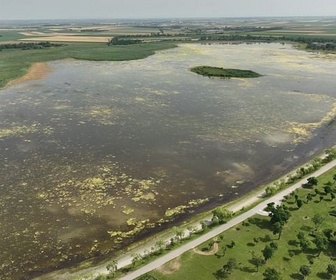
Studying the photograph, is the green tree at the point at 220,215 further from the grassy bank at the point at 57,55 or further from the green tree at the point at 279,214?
the grassy bank at the point at 57,55

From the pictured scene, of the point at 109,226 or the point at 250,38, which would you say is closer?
the point at 109,226

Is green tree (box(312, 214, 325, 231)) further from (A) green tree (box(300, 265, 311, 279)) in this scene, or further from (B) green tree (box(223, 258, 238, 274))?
(B) green tree (box(223, 258, 238, 274))

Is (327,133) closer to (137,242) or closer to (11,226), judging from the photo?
(137,242)

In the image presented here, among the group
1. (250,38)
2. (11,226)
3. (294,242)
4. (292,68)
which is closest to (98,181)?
(11,226)

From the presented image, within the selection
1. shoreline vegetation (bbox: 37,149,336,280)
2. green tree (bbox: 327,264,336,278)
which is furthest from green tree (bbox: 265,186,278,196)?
green tree (bbox: 327,264,336,278)

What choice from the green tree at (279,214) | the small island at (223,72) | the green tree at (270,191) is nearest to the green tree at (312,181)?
the green tree at (270,191)

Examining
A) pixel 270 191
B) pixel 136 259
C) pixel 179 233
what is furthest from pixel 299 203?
pixel 136 259
